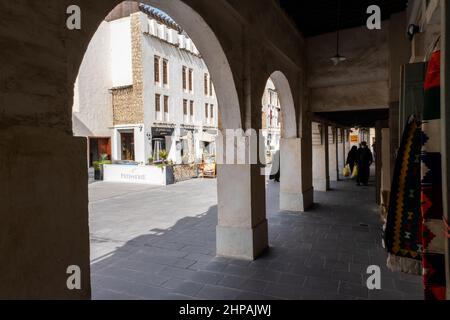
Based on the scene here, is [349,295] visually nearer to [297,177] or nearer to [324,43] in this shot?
[297,177]

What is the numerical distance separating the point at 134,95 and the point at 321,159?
634 inches

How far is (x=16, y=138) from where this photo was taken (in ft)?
6.72

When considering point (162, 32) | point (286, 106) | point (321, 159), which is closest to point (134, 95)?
point (162, 32)

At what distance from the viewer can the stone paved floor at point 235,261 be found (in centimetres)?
428

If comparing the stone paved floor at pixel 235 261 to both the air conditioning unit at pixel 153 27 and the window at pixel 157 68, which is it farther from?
the air conditioning unit at pixel 153 27

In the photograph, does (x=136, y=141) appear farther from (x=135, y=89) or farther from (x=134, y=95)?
(x=135, y=89)

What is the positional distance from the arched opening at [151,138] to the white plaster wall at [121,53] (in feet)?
0.25

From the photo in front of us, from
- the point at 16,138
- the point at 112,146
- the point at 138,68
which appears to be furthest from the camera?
the point at 112,146

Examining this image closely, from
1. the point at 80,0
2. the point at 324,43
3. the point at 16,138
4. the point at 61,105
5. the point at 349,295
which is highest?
the point at 324,43

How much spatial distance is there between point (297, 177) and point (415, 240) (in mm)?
5958

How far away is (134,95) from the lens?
23953 mm
